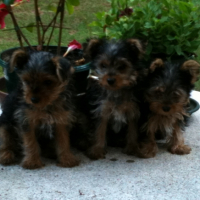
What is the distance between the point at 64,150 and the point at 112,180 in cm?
61

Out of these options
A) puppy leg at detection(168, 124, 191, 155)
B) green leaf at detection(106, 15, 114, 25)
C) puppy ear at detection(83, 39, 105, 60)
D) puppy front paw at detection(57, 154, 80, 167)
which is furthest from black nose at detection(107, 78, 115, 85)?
green leaf at detection(106, 15, 114, 25)

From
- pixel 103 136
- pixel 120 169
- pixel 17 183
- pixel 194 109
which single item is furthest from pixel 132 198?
pixel 194 109

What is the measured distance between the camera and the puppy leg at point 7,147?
166 inches

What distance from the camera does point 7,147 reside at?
14.1 feet

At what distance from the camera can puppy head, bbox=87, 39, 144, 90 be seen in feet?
12.8

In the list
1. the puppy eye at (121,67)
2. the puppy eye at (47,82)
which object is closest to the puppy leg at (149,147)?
the puppy eye at (121,67)

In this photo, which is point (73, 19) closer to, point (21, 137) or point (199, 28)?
point (199, 28)

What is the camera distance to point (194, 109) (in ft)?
17.3

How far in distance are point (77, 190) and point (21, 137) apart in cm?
85

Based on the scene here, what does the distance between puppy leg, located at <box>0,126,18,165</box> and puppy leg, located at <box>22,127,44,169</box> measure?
184 millimetres

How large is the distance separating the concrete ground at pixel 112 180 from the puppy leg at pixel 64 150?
7 centimetres

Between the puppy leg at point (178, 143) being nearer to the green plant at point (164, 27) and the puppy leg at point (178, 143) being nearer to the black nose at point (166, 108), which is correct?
the black nose at point (166, 108)

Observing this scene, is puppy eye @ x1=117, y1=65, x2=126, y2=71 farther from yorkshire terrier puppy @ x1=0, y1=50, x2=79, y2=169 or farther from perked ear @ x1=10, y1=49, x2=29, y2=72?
perked ear @ x1=10, y1=49, x2=29, y2=72

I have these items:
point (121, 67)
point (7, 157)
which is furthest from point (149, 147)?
point (7, 157)
